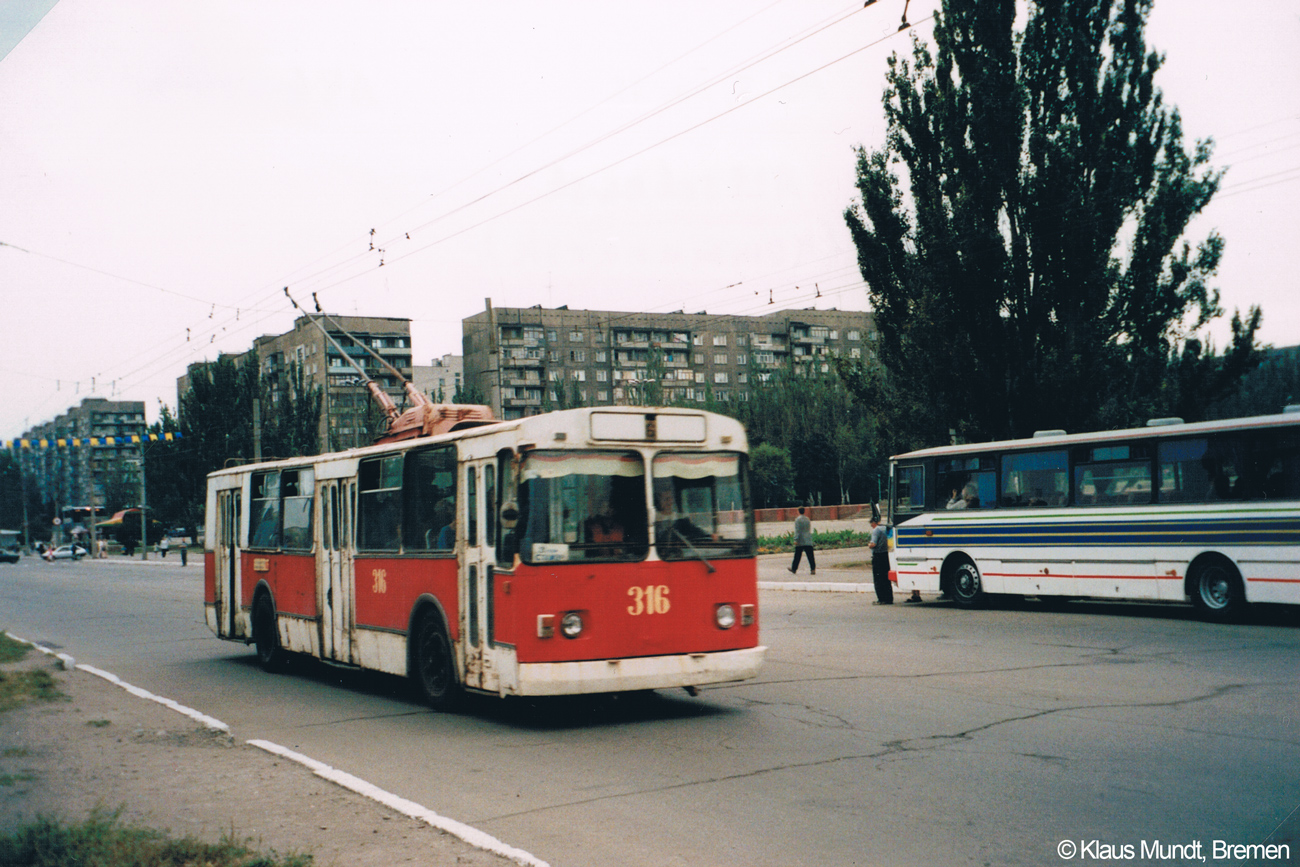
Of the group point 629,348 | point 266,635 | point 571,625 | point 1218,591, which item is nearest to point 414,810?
point 571,625

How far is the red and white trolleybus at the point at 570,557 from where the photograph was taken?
8.88 meters

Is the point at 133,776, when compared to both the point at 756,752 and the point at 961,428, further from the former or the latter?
Result: the point at 961,428

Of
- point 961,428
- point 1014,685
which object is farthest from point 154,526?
point 1014,685

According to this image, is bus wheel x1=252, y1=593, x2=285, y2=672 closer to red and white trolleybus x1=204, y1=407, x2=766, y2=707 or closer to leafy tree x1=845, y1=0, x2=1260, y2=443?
red and white trolleybus x1=204, y1=407, x2=766, y2=707

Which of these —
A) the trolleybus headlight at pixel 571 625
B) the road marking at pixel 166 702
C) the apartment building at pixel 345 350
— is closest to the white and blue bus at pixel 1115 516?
the trolleybus headlight at pixel 571 625

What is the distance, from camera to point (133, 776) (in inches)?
288

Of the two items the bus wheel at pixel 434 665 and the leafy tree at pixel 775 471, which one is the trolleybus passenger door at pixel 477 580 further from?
the leafy tree at pixel 775 471

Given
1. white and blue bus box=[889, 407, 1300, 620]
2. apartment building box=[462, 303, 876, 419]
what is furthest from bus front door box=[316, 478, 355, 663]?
apartment building box=[462, 303, 876, 419]

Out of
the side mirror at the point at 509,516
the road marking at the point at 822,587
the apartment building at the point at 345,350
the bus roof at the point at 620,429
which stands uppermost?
the apartment building at the point at 345,350

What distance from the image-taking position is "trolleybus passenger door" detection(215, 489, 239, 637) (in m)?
15.5

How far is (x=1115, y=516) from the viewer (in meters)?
17.8

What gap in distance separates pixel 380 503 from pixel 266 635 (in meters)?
4.18

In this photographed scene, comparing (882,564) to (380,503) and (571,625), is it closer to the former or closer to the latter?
(380,503)

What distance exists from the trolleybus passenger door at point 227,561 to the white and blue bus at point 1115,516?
12.4 m
